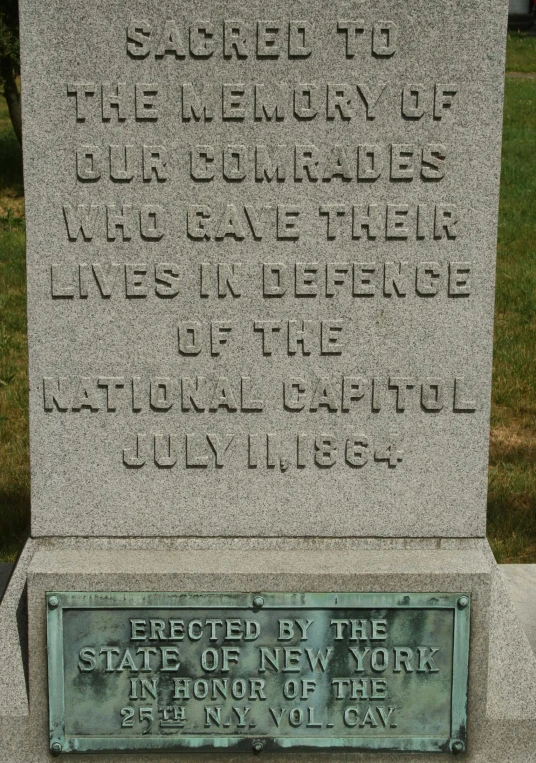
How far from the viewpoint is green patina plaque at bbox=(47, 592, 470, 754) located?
3.10 metres

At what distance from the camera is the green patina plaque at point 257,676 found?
310 centimetres

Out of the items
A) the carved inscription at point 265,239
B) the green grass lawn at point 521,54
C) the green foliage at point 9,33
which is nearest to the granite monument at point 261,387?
the carved inscription at point 265,239

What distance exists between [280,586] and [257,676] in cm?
29

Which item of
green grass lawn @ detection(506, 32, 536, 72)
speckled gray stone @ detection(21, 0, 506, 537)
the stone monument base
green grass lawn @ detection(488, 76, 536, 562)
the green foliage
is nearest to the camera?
speckled gray stone @ detection(21, 0, 506, 537)

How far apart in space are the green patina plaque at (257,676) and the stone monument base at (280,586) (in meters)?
0.04

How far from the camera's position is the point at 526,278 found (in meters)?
8.56

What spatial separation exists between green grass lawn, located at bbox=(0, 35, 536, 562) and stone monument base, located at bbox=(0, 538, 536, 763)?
63.1 inches

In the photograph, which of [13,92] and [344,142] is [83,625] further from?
[13,92]

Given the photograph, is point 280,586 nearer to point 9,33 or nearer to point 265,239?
point 265,239

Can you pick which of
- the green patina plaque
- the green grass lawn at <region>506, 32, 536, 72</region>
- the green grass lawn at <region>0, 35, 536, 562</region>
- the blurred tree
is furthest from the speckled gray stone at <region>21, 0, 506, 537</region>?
the green grass lawn at <region>506, 32, 536, 72</region>

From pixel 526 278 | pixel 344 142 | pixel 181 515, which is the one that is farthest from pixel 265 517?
pixel 526 278

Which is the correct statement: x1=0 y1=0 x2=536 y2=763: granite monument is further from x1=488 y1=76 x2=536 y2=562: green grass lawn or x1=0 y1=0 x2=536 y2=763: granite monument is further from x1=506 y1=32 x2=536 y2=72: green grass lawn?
x1=506 y1=32 x2=536 y2=72: green grass lawn

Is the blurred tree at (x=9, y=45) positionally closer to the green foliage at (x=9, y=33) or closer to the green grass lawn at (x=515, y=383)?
the green foliage at (x=9, y=33)

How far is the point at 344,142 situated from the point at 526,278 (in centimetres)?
587
